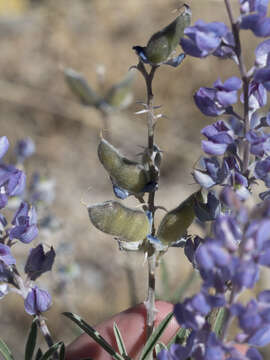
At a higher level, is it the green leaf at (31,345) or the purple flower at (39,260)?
the purple flower at (39,260)

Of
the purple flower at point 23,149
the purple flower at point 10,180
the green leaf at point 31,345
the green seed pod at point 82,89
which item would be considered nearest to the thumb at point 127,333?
the green leaf at point 31,345

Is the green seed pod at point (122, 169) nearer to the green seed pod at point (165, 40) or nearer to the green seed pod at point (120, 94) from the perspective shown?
the green seed pod at point (165, 40)

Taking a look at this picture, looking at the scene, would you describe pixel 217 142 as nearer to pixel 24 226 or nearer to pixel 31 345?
pixel 24 226

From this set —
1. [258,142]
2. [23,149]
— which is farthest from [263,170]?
[23,149]

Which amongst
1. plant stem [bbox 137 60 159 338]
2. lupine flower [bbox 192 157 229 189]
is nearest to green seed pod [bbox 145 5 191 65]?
plant stem [bbox 137 60 159 338]

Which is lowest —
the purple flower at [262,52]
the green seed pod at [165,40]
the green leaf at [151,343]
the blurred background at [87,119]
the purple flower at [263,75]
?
the blurred background at [87,119]
